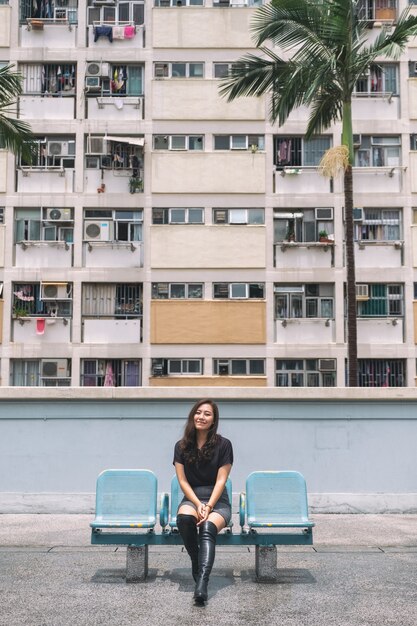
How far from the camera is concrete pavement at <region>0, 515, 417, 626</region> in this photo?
6270mm

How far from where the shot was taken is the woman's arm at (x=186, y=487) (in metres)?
7.37

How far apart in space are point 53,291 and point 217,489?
21.6 m

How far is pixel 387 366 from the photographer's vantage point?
1110 inches

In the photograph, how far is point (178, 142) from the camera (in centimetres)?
2900

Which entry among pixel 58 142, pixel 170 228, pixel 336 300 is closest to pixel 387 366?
pixel 336 300

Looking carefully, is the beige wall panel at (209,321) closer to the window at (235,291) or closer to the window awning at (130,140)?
the window at (235,291)

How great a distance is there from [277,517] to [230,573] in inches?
29.3

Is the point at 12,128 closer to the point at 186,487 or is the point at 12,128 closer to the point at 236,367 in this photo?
the point at 236,367

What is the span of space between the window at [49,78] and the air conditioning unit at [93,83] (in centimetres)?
59

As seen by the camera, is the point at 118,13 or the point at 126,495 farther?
the point at 118,13

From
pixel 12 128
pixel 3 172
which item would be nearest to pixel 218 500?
pixel 12 128

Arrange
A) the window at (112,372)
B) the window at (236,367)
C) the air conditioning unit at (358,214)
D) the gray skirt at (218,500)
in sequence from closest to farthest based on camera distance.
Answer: the gray skirt at (218,500) → the window at (236,367) → the window at (112,372) → the air conditioning unit at (358,214)

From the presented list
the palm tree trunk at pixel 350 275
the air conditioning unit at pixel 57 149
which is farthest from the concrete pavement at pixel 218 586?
the air conditioning unit at pixel 57 149

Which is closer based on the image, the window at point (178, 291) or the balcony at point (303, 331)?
the balcony at point (303, 331)
